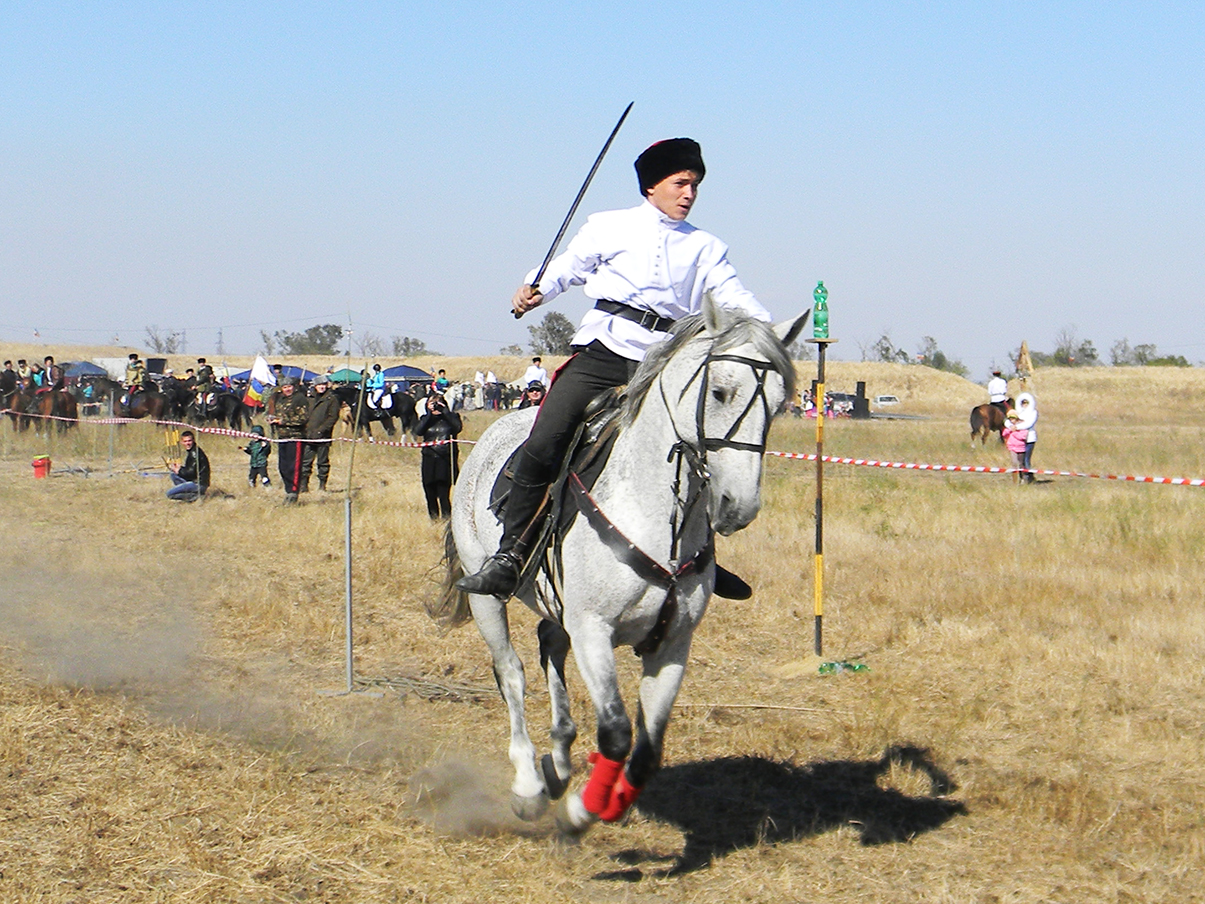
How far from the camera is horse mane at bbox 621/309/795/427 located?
471cm

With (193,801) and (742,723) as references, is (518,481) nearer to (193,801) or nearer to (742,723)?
(193,801)

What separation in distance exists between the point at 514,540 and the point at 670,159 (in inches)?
76.5

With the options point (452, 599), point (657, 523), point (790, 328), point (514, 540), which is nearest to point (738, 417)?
point (790, 328)

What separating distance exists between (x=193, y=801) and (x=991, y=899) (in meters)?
3.64

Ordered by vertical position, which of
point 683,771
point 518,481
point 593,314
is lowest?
point 683,771

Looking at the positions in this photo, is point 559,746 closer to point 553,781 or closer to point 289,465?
point 553,781

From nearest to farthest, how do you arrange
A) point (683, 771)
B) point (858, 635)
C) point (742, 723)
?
point (683, 771) → point (742, 723) → point (858, 635)

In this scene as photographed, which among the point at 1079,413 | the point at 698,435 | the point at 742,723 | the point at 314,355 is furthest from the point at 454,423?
the point at 314,355

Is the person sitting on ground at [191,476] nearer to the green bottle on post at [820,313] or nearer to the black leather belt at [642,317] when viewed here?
the green bottle on post at [820,313]

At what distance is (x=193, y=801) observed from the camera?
580cm

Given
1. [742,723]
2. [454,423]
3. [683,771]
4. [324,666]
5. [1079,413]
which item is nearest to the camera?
[683,771]

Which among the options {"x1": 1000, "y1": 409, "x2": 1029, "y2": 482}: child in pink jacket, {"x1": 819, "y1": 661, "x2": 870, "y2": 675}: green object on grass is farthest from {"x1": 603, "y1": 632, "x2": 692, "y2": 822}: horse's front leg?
{"x1": 1000, "y1": 409, "x2": 1029, "y2": 482}: child in pink jacket

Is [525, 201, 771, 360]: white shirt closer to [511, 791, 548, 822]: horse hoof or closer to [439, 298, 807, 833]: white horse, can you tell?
[439, 298, 807, 833]: white horse

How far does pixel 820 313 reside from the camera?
944 cm
